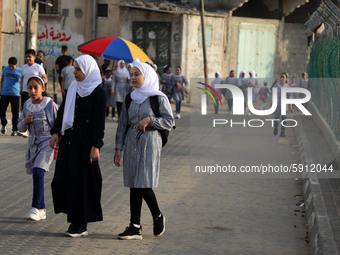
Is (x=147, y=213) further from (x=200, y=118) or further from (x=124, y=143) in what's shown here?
(x=200, y=118)

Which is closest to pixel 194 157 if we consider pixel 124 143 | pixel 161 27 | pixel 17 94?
pixel 17 94

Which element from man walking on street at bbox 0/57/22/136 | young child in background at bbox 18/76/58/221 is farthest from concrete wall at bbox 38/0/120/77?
young child in background at bbox 18/76/58/221

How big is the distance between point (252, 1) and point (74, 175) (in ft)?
97.0

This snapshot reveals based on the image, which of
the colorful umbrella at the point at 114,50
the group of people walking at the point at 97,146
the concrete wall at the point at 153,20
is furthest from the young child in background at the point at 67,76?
the concrete wall at the point at 153,20

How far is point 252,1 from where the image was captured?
3559cm

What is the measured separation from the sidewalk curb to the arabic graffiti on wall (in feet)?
73.2

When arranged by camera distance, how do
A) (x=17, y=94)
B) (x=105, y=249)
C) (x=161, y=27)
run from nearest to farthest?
(x=105, y=249), (x=17, y=94), (x=161, y=27)

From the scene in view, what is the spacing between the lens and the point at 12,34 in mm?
21375

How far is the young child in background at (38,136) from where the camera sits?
778 centimetres

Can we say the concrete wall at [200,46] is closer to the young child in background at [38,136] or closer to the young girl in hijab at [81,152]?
the young child in background at [38,136]

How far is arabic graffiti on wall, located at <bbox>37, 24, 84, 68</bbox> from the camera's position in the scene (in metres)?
32.1

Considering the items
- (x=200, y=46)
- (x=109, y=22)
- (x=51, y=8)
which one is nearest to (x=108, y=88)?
(x=200, y=46)

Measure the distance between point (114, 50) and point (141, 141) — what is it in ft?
45.2

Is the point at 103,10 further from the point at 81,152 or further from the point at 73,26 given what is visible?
the point at 81,152
